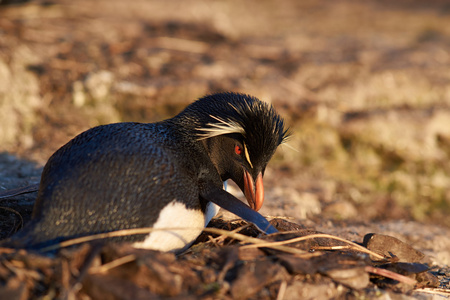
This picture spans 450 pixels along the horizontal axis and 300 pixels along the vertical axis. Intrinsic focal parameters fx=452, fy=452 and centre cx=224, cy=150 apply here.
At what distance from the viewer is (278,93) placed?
24.1ft

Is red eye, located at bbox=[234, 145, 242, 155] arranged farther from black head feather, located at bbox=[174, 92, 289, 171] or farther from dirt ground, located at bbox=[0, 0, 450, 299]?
dirt ground, located at bbox=[0, 0, 450, 299]

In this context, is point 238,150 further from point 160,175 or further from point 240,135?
point 160,175

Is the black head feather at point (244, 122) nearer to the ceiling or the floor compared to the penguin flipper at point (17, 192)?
nearer to the ceiling

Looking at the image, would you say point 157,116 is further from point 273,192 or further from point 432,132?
point 432,132

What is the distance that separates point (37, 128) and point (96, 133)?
357 cm

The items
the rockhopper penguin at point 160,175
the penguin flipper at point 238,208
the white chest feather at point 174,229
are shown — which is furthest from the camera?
the penguin flipper at point 238,208

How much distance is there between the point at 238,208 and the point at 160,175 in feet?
1.90

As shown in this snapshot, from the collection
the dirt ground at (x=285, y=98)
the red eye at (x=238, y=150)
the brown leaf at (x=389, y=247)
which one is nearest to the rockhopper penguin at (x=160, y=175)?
the red eye at (x=238, y=150)

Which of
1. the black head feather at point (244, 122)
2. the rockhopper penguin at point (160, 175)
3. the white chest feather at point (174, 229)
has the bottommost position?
the white chest feather at point (174, 229)

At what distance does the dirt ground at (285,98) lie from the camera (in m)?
5.36

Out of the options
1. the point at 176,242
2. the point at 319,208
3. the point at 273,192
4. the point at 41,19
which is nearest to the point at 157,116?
the point at 273,192

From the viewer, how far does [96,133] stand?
306 cm

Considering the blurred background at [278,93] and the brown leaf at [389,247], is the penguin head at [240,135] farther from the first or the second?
the blurred background at [278,93]

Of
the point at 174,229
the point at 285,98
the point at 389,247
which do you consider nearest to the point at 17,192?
the point at 174,229
